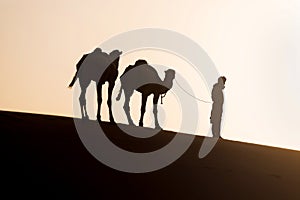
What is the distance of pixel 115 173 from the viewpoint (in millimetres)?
569

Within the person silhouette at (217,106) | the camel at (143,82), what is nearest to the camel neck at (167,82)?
the camel at (143,82)

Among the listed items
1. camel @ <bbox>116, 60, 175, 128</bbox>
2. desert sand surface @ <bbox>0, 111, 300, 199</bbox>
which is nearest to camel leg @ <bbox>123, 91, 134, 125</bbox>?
camel @ <bbox>116, 60, 175, 128</bbox>

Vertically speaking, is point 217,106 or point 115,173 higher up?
point 217,106

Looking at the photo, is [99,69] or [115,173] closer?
[115,173]

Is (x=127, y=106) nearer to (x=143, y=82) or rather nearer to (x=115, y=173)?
(x=143, y=82)

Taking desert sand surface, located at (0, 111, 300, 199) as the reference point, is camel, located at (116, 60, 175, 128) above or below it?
above

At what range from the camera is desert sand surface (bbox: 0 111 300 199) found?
52 cm

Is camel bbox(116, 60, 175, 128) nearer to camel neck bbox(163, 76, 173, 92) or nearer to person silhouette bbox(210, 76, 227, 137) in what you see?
camel neck bbox(163, 76, 173, 92)

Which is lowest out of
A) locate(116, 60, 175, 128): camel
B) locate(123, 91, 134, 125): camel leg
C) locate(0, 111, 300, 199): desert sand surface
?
locate(0, 111, 300, 199): desert sand surface

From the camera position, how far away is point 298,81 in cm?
124

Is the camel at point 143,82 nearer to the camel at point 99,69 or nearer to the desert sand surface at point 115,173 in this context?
the camel at point 99,69

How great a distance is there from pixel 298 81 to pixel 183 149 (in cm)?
65

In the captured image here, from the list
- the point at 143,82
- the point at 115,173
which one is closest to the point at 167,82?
the point at 143,82

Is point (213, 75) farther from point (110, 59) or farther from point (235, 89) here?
point (110, 59)
